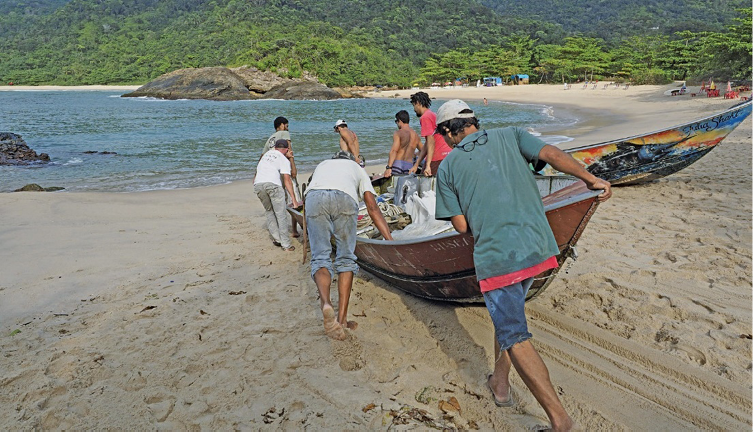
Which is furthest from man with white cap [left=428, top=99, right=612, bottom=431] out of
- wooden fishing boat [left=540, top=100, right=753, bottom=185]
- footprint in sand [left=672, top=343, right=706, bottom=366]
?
wooden fishing boat [left=540, top=100, right=753, bottom=185]

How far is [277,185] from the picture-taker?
6570 millimetres

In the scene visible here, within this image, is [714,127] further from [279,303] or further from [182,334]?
[182,334]

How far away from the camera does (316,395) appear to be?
3.21m

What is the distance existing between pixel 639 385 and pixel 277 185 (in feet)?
15.8

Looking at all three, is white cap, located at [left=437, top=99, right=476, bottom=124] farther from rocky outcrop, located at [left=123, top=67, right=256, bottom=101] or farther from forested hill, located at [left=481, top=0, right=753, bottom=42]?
forested hill, located at [left=481, top=0, right=753, bottom=42]

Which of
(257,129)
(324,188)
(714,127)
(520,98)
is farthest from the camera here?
(520,98)

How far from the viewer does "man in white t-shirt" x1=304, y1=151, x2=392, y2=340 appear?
406 centimetres

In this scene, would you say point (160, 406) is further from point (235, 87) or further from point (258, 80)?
point (258, 80)

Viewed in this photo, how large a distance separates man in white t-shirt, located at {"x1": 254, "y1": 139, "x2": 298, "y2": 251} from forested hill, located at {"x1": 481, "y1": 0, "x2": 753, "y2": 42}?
410 feet

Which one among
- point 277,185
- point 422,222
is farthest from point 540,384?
point 277,185

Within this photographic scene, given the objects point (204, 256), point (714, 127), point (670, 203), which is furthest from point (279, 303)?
point (714, 127)

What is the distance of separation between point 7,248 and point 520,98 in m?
51.4

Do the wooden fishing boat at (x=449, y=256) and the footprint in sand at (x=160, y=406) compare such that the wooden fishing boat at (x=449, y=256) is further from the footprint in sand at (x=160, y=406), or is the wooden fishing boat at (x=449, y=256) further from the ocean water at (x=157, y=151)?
the ocean water at (x=157, y=151)

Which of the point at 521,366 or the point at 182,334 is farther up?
the point at 521,366
